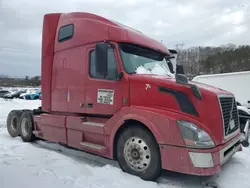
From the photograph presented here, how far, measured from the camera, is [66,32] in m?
5.68

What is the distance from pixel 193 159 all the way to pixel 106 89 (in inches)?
82.8

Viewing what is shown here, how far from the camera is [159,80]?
13.0 feet

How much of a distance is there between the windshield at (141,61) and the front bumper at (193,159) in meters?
1.61

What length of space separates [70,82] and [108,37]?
1543 millimetres

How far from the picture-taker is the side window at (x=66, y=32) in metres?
5.53

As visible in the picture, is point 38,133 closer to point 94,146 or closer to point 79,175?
point 94,146

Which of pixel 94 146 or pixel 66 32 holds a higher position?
pixel 66 32

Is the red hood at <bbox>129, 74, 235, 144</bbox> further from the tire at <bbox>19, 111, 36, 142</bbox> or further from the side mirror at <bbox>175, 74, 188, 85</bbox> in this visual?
the tire at <bbox>19, 111, 36, 142</bbox>

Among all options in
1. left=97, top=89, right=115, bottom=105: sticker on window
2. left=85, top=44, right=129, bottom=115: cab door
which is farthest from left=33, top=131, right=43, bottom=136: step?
left=97, top=89, right=115, bottom=105: sticker on window

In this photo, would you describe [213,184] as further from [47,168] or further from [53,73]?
[53,73]

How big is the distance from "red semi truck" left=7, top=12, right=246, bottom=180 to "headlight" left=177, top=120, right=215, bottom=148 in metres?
0.01

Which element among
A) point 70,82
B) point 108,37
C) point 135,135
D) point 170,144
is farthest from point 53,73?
point 170,144

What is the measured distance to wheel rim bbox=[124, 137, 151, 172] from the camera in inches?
155

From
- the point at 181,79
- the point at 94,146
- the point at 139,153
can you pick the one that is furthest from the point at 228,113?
the point at 94,146
